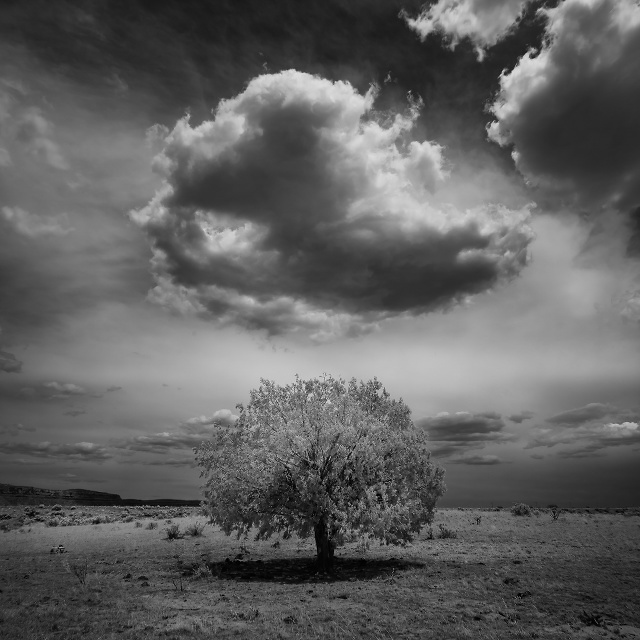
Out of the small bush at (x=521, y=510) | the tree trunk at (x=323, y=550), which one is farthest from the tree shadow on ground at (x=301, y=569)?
the small bush at (x=521, y=510)

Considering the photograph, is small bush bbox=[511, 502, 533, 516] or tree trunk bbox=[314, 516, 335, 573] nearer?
tree trunk bbox=[314, 516, 335, 573]

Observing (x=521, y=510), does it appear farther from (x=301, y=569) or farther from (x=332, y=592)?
(x=332, y=592)

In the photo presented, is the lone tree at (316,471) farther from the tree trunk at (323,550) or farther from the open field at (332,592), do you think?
the open field at (332,592)

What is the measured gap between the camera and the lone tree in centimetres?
2064

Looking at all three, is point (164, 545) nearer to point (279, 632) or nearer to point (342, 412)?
point (342, 412)

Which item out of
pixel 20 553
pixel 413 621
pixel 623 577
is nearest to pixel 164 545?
pixel 20 553

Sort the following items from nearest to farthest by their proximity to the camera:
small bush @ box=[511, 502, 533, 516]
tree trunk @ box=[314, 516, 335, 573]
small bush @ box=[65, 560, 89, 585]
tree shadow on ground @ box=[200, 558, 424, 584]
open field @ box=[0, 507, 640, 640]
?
open field @ box=[0, 507, 640, 640]
small bush @ box=[65, 560, 89, 585]
tree shadow on ground @ box=[200, 558, 424, 584]
tree trunk @ box=[314, 516, 335, 573]
small bush @ box=[511, 502, 533, 516]

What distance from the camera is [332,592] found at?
1797 centimetres

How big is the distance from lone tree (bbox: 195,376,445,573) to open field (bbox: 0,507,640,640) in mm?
2110

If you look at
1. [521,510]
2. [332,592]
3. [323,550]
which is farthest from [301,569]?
[521,510]

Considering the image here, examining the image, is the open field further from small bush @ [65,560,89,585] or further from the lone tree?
the lone tree

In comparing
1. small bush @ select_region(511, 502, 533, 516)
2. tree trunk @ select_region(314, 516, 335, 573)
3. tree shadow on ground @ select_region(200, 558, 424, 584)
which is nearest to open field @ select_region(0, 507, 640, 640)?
tree shadow on ground @ select_region(200, 558, 424, 584)

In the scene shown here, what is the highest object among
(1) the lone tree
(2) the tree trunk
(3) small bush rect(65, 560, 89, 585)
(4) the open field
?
(1) the lone tree

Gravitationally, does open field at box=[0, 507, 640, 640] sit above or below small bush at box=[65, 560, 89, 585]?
below
